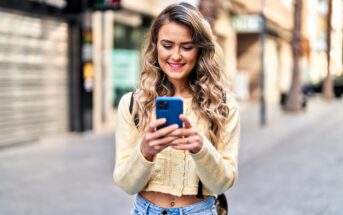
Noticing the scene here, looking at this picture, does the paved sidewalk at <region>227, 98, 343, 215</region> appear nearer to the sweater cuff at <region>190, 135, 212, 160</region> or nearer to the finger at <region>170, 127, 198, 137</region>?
the sweater cuff at <region>190, 135, 212, 160</region>

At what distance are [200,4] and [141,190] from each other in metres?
10.5

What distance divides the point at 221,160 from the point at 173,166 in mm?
215


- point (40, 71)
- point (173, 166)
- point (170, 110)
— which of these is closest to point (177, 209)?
point (173, 166)

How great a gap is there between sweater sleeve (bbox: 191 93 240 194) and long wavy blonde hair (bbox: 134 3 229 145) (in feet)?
0.13

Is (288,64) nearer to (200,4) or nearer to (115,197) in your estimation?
(200,4)

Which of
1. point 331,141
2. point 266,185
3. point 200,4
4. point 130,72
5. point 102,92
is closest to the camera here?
point 266,185

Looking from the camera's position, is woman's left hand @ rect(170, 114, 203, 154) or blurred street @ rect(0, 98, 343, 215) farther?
blurred street @ rect(0, 98, 343, 215)

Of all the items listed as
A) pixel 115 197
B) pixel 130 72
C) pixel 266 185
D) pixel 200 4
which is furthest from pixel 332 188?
pixel 130 72

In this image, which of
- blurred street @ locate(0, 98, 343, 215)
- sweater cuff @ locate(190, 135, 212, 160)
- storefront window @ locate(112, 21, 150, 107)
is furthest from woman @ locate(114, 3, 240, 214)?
storefront window @ locate(112, 21, 150, 107)

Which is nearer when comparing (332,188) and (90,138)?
(332,188)

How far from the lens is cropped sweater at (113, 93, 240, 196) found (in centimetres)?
211

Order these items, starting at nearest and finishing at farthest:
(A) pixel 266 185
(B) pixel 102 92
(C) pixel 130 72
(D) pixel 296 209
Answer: (D) pixel 296 209 → (A) pixel 266 185 → (B) pixel 102 92 → (C) pixel 130 72

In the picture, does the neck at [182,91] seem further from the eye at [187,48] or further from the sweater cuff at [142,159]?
the sweater cuff at [142,159]

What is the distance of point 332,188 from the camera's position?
7910 millimetres
